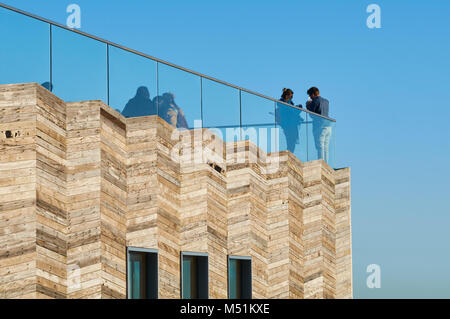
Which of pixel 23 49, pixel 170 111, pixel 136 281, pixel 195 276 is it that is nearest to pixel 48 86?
pixel 23 49

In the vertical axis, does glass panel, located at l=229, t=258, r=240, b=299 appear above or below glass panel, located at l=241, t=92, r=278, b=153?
below

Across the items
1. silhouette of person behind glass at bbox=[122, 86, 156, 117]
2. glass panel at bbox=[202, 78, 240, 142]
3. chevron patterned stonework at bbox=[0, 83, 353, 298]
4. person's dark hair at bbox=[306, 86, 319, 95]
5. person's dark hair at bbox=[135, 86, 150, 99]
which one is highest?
person's dark hair at bbox=[306, 86, 319, 95]

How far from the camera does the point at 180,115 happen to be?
20.3m

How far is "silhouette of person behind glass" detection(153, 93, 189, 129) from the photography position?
19641 millimetres

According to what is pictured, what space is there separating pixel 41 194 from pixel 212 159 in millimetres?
6282

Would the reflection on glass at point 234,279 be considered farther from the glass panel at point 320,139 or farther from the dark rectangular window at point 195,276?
the glass panel at point 320,139

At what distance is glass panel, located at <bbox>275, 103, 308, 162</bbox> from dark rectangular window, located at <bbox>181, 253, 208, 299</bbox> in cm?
459


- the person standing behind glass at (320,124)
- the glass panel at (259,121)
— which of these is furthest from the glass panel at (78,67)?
the person standing behind glass at (320,124)

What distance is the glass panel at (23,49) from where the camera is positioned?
50.7 ft

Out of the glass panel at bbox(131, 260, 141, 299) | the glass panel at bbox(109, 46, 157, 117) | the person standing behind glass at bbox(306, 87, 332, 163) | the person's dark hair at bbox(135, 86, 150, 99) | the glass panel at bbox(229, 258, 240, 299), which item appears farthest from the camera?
the person standing behind glass at bbox(306, 87, 332, 163)

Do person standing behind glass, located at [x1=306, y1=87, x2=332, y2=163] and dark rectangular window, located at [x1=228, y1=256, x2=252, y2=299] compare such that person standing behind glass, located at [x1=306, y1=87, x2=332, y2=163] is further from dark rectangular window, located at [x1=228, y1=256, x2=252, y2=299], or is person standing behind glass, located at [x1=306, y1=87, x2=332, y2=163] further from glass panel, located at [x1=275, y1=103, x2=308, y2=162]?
dark rectangular window, located at [x1=228, y1=256, x2=252, y2=299]

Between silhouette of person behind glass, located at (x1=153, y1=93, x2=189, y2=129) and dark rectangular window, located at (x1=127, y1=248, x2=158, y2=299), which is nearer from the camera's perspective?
dark rectangular window, located at (x1=127, y1=248, x2=158, y2=299)

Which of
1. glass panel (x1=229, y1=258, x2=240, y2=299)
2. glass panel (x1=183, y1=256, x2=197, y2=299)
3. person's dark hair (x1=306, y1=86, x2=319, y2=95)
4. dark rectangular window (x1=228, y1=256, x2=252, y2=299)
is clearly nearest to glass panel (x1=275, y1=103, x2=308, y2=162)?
person's dark hair (x1=306, y1=86, x2=319, y2=95)

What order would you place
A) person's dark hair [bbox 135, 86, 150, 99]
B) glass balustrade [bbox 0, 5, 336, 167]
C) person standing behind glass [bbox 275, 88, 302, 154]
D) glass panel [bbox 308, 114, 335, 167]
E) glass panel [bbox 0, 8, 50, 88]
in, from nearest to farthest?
glass panel [bbox 0, 8, 50, 88] → glass balustrade [bbox 0, 5, 336, 167] → person's dark hair [bbox 135, 86, 150, 99] → person standing behind glass [bbox 275, 88, 302, 154] → glass panel [bbox 308, 114, 335, 167]
